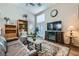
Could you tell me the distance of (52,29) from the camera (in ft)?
7.11

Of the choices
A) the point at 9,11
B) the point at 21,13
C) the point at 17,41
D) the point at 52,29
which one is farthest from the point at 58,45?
the point at 9,11

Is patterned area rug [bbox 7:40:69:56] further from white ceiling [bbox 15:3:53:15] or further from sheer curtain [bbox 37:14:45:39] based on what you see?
white ceiling [bbox 15:3:53:15]

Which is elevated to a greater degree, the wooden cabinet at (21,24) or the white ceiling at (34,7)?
the white ceiling at (34,7)

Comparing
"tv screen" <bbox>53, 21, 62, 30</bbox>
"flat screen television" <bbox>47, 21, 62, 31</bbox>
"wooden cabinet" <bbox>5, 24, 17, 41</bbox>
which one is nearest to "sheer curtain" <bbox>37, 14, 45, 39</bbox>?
"flat screen television" <bbox>47, 21, 62, 31</bbox>

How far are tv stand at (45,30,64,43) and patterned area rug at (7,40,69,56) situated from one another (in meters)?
0.07

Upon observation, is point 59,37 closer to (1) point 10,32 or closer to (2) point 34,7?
(2) point 34,7

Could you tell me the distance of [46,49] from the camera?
6.98ft

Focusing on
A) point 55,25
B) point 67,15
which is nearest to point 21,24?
point 55,25

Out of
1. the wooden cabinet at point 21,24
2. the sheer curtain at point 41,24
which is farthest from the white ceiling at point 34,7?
the wooden cabinet at point 21,24

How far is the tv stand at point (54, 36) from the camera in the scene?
2.11 metres

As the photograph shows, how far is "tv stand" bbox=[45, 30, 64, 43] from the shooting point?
6.93ft

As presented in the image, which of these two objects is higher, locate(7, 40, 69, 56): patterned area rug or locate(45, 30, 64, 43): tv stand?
locate(45, 30, 64, 43): tv stand

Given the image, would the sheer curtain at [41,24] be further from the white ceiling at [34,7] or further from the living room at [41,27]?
the white ceiling at [34,7]

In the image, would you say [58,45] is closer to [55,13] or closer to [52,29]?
[52,29]
